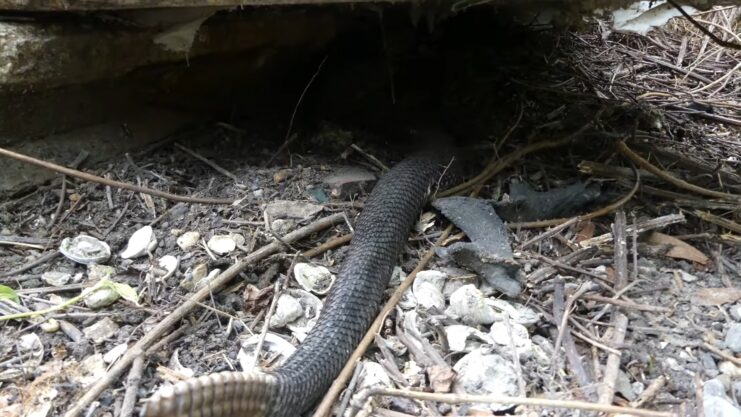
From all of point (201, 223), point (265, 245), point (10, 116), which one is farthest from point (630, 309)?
point (10, 116)

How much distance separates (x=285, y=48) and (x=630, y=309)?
1484 mm

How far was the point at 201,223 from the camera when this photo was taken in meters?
1.58

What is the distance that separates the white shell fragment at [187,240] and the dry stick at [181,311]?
0.55 feet

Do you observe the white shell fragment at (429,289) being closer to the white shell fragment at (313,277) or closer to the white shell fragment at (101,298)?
the white shell fragment at (313,277)

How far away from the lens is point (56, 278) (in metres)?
1.40

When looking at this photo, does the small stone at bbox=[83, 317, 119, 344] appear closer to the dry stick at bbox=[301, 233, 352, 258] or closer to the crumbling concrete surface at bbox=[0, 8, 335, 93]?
the dry stick at bbox=[301, 233, 352, 258]

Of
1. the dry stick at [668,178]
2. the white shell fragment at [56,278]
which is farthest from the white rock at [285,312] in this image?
the dry stick at [668,178]

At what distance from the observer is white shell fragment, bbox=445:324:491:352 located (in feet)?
4.11

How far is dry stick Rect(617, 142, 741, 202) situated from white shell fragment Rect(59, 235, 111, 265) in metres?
1.52

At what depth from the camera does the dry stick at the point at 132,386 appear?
107 centimetres

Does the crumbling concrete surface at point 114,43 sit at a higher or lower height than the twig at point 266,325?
higher

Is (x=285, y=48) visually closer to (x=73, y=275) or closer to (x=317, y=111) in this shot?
(x=317, y=111)

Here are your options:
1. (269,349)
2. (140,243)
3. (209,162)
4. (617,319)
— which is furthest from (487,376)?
(209,162)

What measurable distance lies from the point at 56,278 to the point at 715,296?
5.18 feet
